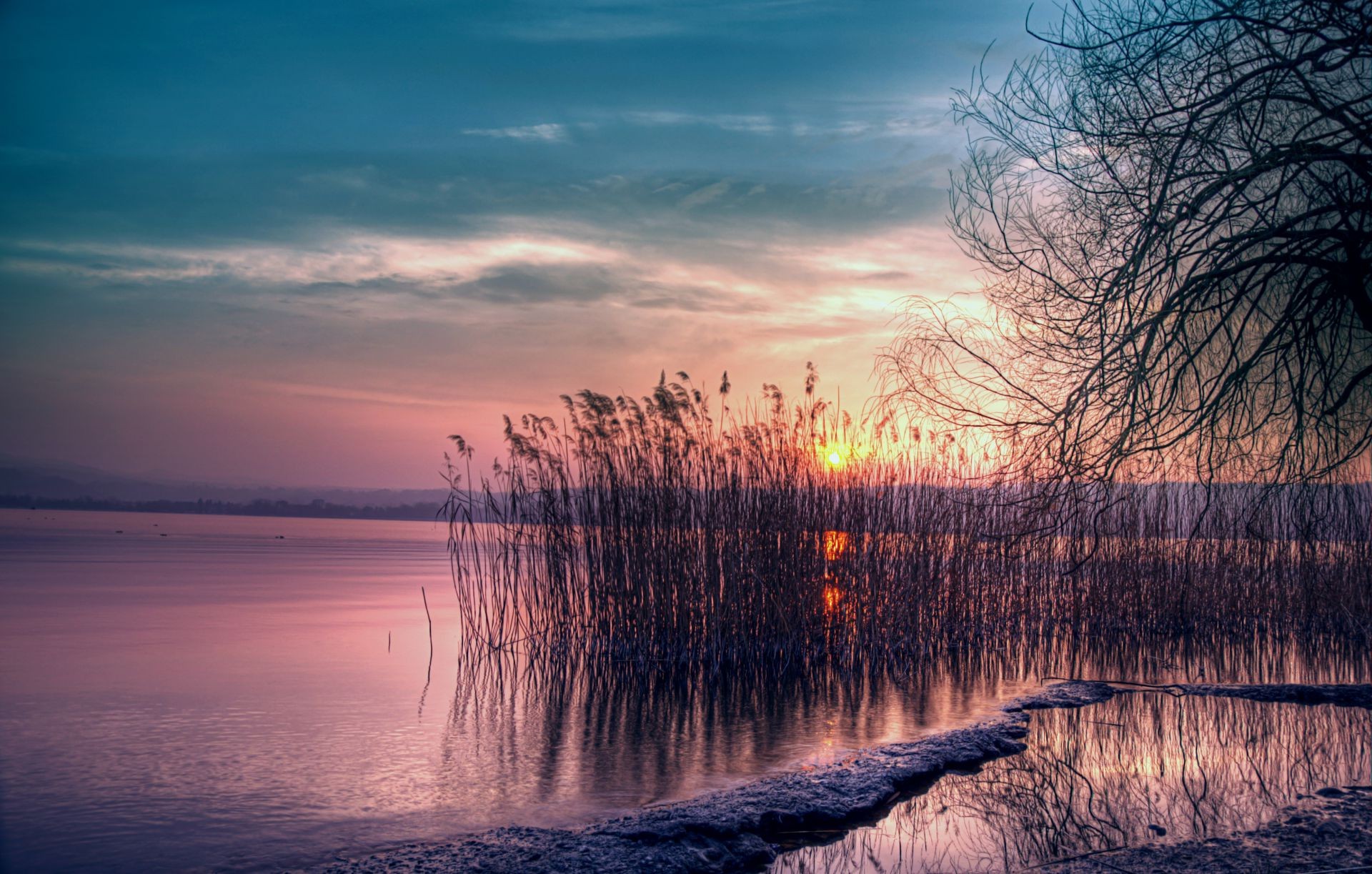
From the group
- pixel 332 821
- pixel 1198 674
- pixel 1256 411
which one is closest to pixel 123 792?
pixel 332 821

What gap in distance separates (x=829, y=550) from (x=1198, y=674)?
384 cm

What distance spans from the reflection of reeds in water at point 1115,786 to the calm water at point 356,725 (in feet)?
3.40

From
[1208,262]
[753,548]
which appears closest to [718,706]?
[753,548]

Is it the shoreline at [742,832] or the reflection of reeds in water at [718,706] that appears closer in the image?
the shoreline at [742,832]

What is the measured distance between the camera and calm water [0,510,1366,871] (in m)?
4.20

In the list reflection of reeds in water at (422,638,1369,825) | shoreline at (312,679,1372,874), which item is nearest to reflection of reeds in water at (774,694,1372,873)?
shoreline at (312,679,1372,874)

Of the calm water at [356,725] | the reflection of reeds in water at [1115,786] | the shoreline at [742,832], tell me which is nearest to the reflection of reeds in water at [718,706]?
the calm water at [356,725]

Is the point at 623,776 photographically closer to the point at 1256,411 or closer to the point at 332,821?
the point at 332,821

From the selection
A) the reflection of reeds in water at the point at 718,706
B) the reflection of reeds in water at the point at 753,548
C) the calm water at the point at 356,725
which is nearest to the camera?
the calm water at the point at 356,725

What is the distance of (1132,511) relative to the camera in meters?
10.5

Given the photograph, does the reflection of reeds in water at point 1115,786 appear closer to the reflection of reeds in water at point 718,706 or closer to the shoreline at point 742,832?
the shoreline at point 742,832

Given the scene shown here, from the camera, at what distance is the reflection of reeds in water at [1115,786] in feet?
12.4

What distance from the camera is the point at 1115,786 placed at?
4.74 metres

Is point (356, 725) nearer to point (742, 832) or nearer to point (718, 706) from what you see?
point (718, 706)
